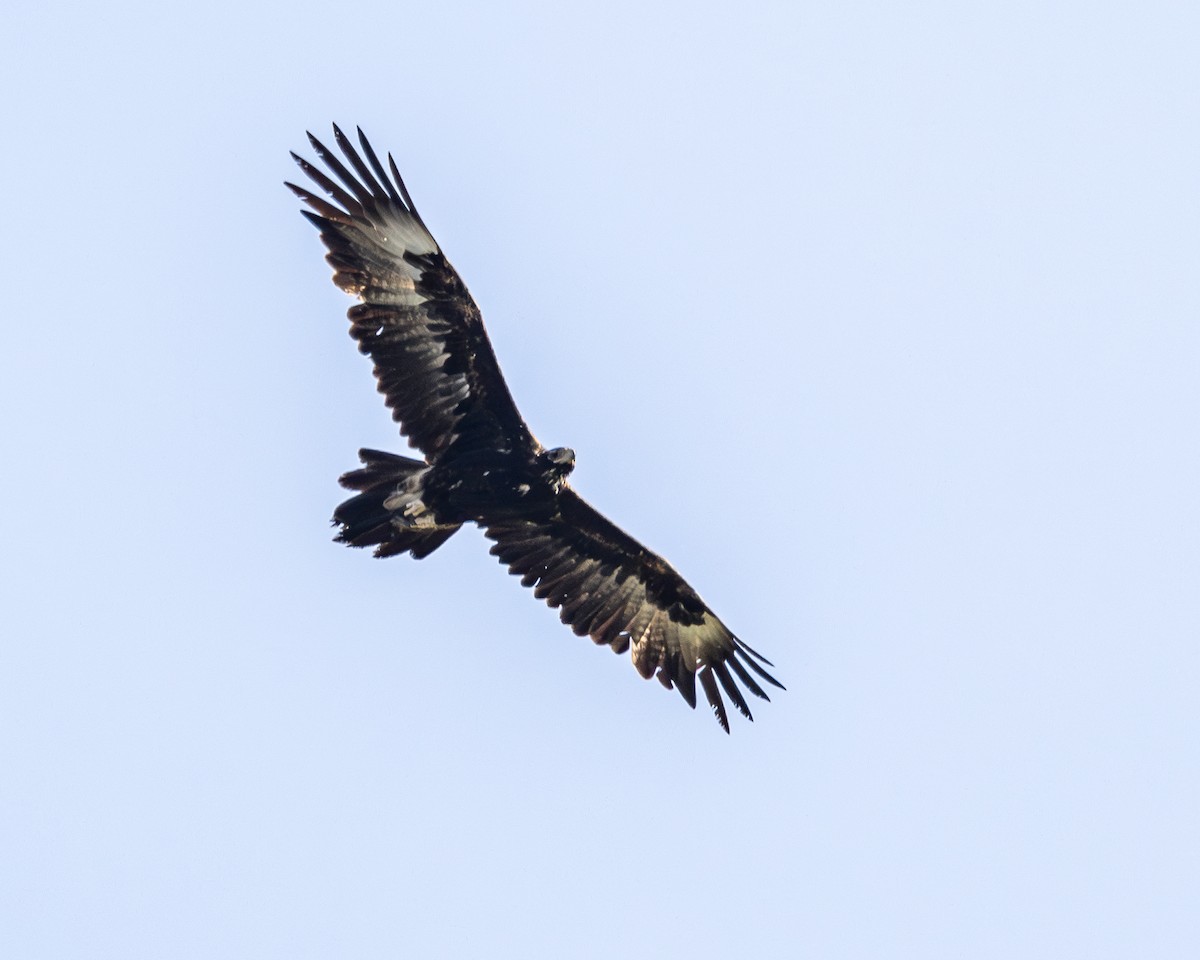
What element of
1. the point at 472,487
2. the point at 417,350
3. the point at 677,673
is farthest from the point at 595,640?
the point at 417,350

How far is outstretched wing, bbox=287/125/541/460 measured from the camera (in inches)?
640

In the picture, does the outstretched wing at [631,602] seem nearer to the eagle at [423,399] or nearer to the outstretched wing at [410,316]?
the eagle at [423,399]

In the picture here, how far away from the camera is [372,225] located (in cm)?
1631

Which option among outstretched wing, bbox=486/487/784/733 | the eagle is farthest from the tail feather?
outstretched wing, bbox=486/487/784/733

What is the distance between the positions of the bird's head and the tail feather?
1100mm

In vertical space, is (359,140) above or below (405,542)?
above

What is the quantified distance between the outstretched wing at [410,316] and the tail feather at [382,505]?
0.33 metres

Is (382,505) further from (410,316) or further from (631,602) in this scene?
(631,602)

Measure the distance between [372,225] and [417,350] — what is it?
117 centimetres

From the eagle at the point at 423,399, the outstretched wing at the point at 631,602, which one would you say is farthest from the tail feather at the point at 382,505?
the outstretched wing at the point at 631,602

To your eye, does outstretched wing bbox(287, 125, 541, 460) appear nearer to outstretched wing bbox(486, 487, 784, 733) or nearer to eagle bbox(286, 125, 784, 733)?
eagle bbox(286, 125, 784, 733)

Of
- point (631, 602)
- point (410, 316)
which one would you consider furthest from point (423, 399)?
point (631, 602)

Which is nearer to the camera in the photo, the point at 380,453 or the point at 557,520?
the point at 380,453

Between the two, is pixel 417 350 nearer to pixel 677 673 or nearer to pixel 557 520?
pixel 557 520
